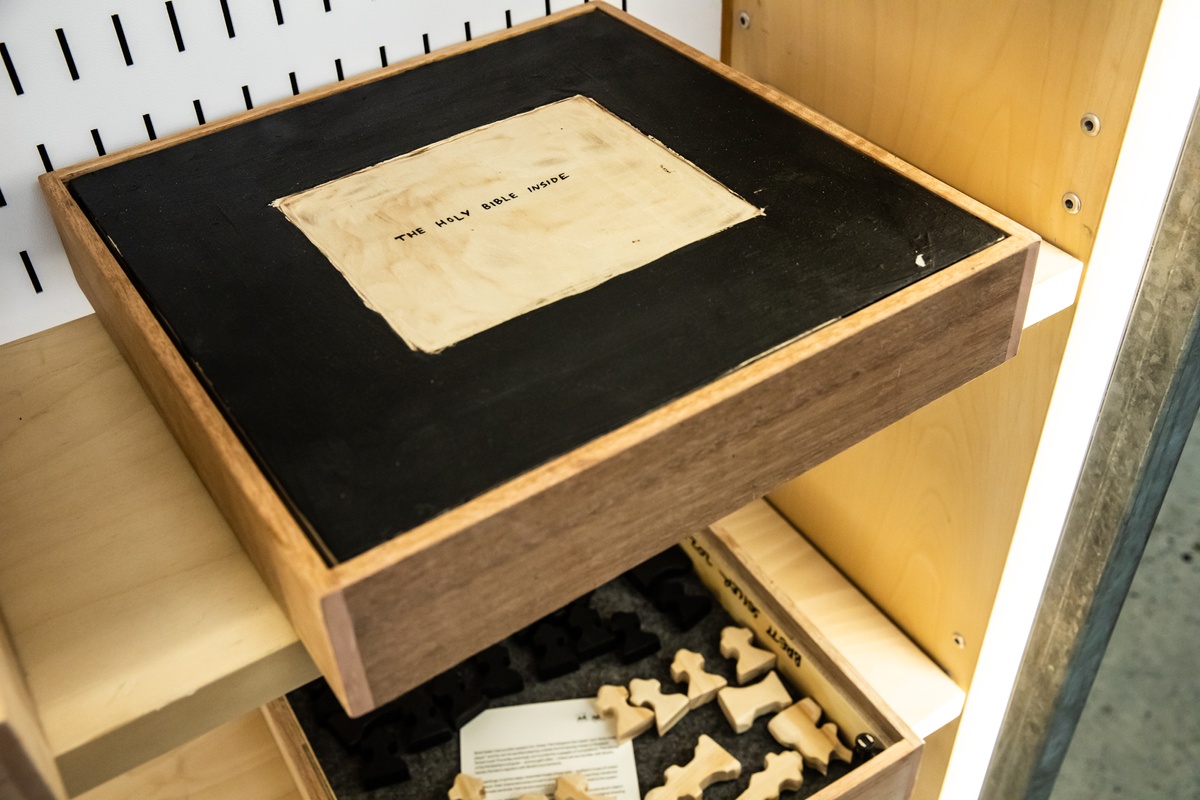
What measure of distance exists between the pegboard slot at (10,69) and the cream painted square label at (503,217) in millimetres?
156

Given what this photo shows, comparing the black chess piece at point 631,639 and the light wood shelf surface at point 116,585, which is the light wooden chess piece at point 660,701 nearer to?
the black chess piece at point 631,639

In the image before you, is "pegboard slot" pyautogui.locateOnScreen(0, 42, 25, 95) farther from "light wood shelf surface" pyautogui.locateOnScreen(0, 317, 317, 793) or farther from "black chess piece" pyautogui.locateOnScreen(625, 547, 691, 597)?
"black chess piece" pyautogui.locateOnScreen(625, 547, 691, 597)

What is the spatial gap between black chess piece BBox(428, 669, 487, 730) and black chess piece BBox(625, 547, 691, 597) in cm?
15

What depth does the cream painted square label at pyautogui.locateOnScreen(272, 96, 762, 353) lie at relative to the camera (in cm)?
47

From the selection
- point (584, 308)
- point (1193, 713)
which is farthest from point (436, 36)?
point (1193, 713)

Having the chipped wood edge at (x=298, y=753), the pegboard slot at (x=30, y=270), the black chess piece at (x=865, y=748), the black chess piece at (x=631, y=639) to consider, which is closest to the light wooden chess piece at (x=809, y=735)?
the black chess piece at (x=865, y=748)

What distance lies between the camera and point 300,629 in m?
0.42

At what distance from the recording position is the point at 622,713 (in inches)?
30.8

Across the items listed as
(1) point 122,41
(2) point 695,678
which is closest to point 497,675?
(2) point 695,678

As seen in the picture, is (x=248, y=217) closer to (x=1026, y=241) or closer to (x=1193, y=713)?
(x=1026, y=241)

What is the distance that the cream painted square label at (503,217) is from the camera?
18.5 inches

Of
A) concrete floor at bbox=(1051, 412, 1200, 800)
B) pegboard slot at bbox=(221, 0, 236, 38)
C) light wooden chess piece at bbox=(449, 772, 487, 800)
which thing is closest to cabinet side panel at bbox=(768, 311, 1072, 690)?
light wooden chess piece at bbox=(449, 772, 487, 800)

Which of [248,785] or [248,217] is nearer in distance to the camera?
[248,217]

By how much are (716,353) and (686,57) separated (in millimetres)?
262
